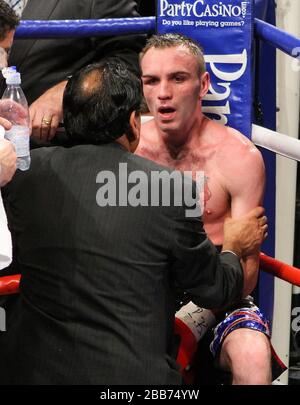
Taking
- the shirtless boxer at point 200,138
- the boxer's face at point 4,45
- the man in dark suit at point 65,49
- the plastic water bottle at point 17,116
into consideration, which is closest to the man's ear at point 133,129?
the plastic water bottle at point 17,116

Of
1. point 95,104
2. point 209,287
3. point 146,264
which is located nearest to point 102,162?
point 95,104

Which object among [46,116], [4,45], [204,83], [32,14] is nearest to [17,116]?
[4,45]

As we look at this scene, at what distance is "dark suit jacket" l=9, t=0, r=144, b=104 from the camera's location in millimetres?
2693

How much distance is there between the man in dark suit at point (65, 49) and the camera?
2.68 metres

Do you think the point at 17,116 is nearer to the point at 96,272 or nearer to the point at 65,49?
the point at 96,272

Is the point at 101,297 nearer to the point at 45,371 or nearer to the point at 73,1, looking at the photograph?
the point at 45,371

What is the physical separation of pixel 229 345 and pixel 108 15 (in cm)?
116

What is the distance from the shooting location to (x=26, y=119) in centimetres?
207

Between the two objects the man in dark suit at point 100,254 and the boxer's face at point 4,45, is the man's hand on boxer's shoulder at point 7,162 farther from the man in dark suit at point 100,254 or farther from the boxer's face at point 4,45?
the boxer's face at point 4,45

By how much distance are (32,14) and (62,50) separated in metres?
0.18

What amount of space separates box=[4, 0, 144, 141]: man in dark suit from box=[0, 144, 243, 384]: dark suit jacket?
0.92 meters

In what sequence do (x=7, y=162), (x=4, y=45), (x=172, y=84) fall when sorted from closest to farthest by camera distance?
(x=7, y=162), (x=4, y=45), (x=172, y=84)

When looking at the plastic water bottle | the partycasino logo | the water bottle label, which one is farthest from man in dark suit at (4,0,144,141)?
the water bottle label

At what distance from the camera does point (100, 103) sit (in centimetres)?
180
